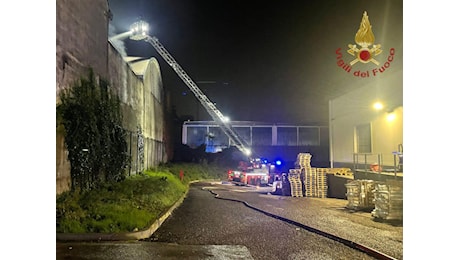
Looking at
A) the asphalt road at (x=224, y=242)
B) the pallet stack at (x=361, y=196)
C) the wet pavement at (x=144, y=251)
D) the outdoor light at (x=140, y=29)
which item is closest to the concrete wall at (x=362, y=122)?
the pallet stack at (x=361, y=196)

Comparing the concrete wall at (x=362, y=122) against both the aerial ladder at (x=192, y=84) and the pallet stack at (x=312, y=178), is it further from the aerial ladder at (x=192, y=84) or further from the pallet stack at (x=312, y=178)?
the aerial ladder at (x=192, y=84)

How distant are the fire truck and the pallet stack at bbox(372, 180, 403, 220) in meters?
1.56

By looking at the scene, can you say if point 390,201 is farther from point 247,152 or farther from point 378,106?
point 247,152

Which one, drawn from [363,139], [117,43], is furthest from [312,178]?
[117,43]

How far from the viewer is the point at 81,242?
380 cm

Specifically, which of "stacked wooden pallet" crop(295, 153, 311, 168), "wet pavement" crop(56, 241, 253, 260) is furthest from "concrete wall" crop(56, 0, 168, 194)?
"stacked wooden pallet" crop(295, 153, 311, 168)

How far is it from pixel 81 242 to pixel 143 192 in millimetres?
1826

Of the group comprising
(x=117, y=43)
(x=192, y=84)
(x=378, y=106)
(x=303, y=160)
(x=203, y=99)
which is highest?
(x=117, y=43)

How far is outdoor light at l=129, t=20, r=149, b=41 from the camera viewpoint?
16.1 feet

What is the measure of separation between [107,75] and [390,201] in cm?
391

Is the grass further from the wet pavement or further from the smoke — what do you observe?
the smoke

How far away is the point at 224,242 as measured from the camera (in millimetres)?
3941
